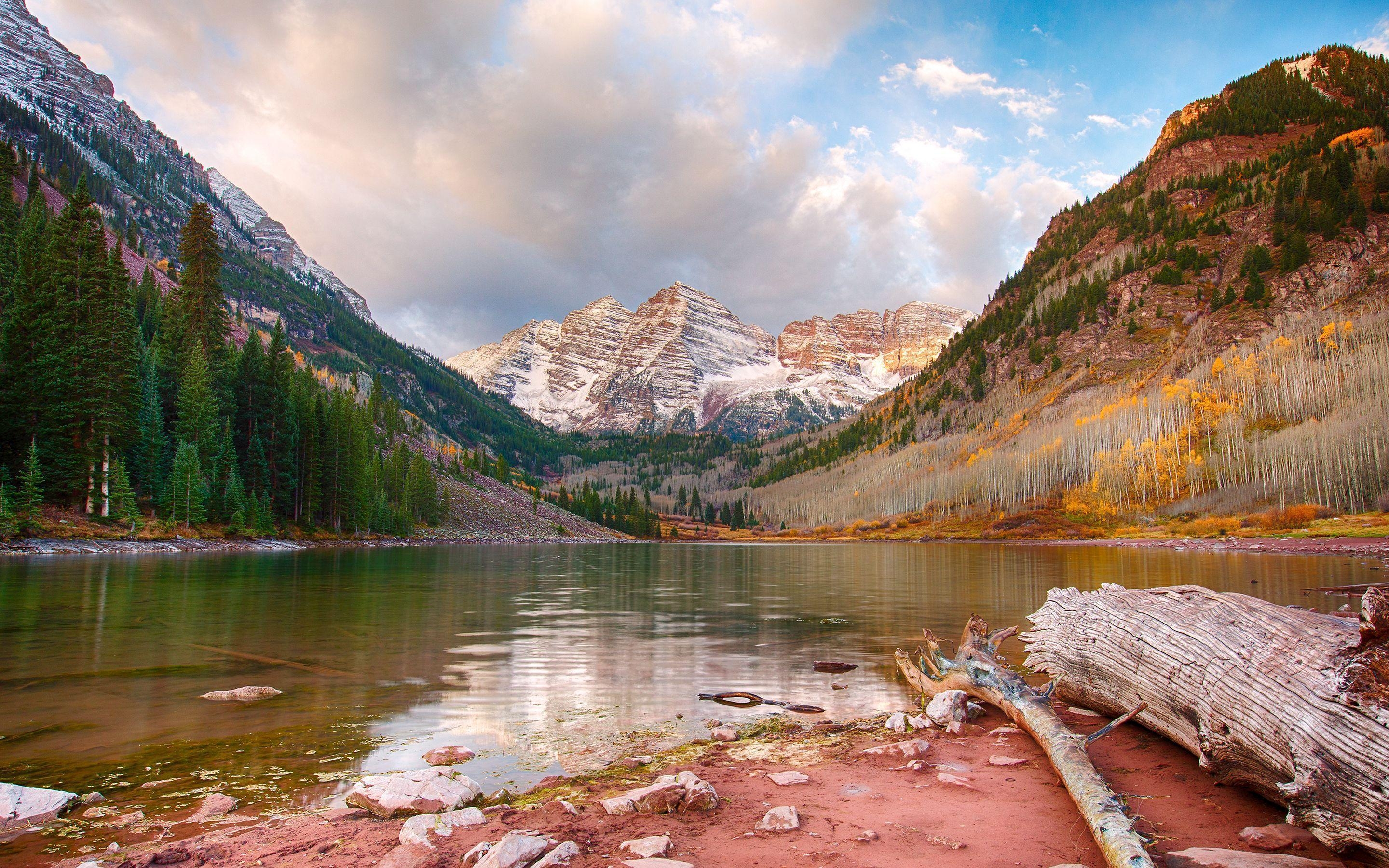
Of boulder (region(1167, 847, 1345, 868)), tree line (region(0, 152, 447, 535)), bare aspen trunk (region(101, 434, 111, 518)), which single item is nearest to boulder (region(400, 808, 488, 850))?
boulder (region(1167, 847, 1345, 868))

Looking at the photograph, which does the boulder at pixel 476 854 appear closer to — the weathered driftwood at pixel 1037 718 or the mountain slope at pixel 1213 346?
the weathered driftwood at pixel 1037 718

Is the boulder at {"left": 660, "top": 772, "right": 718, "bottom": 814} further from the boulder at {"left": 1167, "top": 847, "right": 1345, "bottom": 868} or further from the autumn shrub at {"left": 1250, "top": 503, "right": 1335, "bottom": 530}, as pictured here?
the autumn shrub at {"left": 1250, "top": 503, "right": 1335, "bottom": 530}

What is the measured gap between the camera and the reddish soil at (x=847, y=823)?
5648 mm

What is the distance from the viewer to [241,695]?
11.9 metres

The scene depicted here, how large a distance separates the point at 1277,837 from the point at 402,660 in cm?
1611

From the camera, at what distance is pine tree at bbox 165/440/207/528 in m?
59.7

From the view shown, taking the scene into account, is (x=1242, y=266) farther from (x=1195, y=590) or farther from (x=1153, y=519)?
(x=1195, y=590)

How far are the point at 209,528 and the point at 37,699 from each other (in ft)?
209

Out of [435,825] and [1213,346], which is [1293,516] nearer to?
[1213,346]

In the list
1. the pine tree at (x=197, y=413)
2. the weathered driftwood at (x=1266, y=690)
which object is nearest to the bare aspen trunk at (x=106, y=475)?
the pine tree at (x=197, y=413)

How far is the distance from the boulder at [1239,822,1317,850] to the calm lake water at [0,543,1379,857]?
21.4 feet

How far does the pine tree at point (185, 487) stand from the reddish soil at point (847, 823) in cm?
6760

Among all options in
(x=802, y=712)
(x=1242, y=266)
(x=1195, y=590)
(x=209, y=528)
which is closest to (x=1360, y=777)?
(x=1195, y=590)

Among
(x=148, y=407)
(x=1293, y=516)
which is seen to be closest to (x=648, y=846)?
(x=148, y=407)
